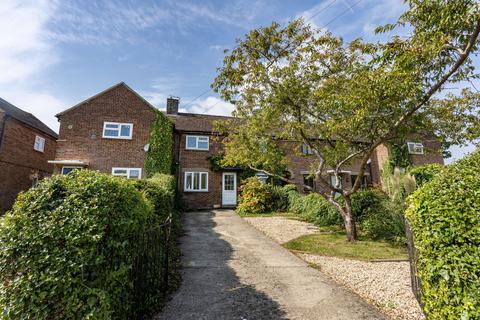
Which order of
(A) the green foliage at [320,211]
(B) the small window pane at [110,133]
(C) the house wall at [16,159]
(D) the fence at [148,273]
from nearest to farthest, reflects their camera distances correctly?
(D) the fence at [148,273]
(A) the green foliage at [320,211]
(C) the house wall at [16,159]
(B) the small window pane at [110,133]

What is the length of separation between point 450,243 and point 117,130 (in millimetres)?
17655

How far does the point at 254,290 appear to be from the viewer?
4.75 m

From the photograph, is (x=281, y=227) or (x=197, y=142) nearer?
(x=281, y=227)

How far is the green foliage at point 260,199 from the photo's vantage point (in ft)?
51.1

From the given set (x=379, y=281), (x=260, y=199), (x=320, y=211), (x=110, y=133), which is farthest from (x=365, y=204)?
(x=110, y=133)

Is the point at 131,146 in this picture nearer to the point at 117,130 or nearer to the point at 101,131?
the point at 117,130

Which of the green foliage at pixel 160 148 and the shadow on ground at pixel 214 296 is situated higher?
the green foliage at pixel 160 148

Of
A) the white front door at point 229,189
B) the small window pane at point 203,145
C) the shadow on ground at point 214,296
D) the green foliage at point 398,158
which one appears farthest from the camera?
the green foliage at point 398,158

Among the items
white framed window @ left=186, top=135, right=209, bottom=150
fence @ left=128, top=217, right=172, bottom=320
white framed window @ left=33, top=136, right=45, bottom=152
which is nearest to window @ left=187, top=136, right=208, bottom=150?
white framed window @ left=186, top=135, right=209, bottom=150

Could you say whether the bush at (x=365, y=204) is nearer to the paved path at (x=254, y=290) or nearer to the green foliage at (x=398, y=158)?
the paved path at (x=254, y=290)

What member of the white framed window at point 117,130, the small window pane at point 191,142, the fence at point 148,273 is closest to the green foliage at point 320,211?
the fence at point 148,273

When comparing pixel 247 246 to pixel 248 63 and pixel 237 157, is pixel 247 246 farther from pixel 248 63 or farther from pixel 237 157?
pixel 248 63

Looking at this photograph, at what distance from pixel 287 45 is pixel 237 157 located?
5609mm

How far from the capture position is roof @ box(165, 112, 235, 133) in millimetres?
19202
